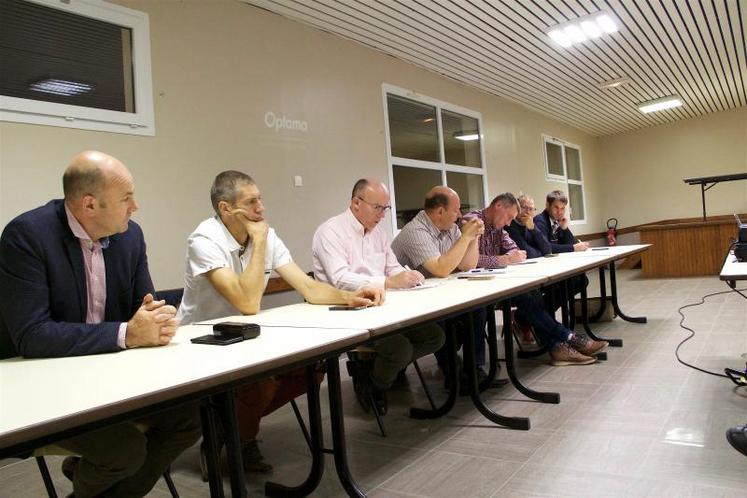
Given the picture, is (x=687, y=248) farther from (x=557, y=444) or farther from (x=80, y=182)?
(x=80, y=182)

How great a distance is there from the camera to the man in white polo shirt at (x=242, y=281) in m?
1.90

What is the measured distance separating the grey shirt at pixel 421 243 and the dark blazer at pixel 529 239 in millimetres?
946

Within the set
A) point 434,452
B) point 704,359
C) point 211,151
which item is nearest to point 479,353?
point 434,452

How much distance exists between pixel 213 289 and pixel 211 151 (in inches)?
67.0

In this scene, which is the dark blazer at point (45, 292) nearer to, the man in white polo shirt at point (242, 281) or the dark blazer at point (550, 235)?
the man in white polo shirt at point (242, 281)

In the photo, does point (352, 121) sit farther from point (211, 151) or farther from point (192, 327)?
point (192, 327)

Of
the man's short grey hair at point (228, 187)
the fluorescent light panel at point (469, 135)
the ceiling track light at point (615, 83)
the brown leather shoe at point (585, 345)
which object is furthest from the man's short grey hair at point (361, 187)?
the ceiling track light at point (615, 83)

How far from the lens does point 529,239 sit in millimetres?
4234

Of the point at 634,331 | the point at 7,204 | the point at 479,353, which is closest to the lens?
the point at 7,204

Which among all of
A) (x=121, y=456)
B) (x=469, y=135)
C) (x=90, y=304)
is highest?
(x=469, y=135)

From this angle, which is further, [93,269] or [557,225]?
[557,225]

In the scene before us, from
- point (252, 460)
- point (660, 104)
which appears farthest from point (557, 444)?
point (660, 104)

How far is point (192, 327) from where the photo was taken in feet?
5.64

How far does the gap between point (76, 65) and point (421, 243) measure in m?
2.20
